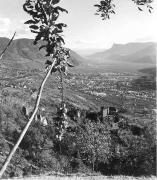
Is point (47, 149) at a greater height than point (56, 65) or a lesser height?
lesser

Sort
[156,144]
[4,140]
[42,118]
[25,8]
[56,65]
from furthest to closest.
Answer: [42,118], [156,144], [4,140], [56,65], [25,8]

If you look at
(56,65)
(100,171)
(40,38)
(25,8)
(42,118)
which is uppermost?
(25,8)

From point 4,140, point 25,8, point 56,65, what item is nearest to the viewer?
point 25,8

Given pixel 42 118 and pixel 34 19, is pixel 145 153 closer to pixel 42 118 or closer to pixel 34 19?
pixel 42 118

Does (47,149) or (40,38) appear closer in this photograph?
(40,38)

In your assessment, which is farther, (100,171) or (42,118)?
(42,118)

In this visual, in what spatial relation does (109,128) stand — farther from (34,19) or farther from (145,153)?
(34,19)

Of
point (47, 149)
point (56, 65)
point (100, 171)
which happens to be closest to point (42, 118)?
point (47, 149)

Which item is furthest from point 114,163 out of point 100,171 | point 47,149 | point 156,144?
point 47,149

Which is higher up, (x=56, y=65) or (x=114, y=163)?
(x=56, y=65)
